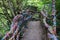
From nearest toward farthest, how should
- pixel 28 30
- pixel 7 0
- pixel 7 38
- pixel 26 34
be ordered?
pixel 7 38 < pixel 26 34 < pixel 28 30 < pixel 7 0

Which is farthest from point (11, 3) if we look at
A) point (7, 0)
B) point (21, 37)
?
point (21, 37)

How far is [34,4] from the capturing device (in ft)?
89.8

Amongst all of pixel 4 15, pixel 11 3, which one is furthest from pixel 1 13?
pixel 11 3

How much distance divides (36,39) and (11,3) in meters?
7.79

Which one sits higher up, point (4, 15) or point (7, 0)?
point (7, 0)

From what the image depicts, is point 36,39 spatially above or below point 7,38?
below

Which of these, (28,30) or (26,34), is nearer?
(26,34)

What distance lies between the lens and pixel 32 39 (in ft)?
31.0

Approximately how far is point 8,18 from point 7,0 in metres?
1.78

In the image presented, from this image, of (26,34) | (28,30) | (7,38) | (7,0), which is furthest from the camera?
(7,0)

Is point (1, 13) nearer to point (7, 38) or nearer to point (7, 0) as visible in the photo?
point (7, 0)

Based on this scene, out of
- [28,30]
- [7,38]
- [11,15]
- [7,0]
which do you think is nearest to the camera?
[7,38]

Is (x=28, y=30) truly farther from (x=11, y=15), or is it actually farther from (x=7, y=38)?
(x=11, y=15)

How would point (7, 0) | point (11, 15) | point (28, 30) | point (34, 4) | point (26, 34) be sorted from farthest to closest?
point (34, 4), point (11, 15), point (7, 0), point (28, 30), point (26, 34)
